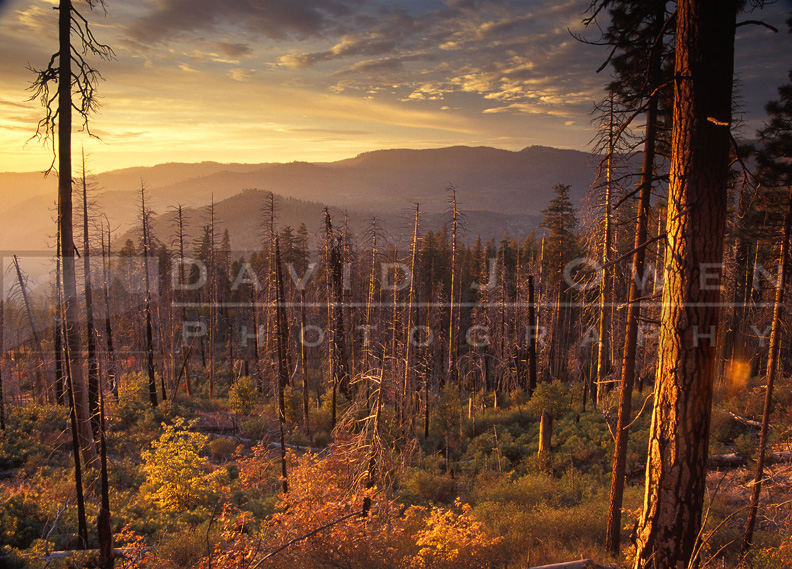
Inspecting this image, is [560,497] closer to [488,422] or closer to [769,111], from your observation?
[488,422]

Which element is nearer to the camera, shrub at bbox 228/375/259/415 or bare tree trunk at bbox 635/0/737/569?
bare tree trunk at bbox 635/0/737/569

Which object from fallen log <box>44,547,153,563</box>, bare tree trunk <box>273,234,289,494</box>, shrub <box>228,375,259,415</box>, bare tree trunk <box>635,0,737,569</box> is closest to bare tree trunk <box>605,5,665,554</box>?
bare tree trunk <box>635,0,737,569</box>

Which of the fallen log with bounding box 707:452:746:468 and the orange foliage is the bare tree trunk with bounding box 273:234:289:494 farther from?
Answer: the fallen log with bounding box 707:452:746:468

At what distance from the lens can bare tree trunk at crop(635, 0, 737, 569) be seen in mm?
4035

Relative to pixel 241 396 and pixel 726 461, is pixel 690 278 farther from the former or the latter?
pixel 241 396

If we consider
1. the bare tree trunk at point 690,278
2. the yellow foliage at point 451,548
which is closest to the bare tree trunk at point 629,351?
the yellow foliage at point 451,548

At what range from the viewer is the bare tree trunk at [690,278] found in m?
4.04

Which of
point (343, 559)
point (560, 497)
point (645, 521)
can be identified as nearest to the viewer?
point (645, 521)

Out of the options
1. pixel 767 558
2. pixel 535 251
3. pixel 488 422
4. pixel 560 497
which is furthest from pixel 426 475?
pixel 535 251

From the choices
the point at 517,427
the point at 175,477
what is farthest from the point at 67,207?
the point at 517,427

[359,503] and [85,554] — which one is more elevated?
[359,503]

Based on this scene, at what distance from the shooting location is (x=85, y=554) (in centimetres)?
821

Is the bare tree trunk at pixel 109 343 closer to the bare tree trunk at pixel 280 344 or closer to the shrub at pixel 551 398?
the bare tree trunk at pixel 280 344

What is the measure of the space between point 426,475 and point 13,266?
2131cm
